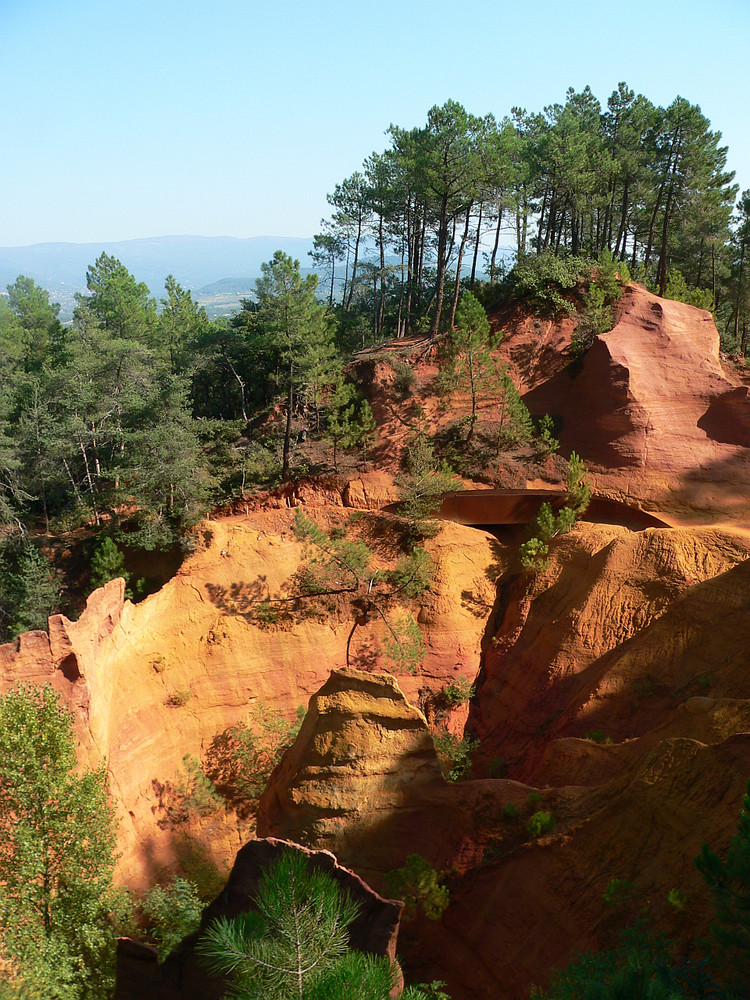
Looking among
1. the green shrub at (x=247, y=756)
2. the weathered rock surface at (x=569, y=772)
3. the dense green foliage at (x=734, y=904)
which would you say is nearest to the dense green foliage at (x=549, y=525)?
the weathered rock surface at (x=569, y=772)

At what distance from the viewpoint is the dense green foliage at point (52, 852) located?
11.6 metres

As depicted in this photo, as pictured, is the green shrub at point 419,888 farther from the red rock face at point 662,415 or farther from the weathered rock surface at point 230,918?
the red rock face at point 662,415

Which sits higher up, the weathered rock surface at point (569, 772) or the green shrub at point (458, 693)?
the weathered rock surface at point (569, 772)

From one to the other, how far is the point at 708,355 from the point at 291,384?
18.4 m

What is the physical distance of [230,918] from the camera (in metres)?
9.62

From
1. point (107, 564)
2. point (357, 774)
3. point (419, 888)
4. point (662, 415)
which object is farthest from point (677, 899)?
point (107, 564)

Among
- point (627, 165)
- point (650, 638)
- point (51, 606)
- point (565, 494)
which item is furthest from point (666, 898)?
point (627, 165)

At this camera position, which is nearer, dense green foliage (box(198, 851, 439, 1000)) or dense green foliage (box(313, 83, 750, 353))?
dense green foliage (box(198, 851, 439, 1000))

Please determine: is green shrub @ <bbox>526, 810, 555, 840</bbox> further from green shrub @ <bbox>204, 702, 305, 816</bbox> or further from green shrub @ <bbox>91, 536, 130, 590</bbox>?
green shrub @ <bbox>91, 536, 130, 590</bbox>

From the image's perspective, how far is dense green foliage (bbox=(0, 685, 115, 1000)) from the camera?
38.1 ft

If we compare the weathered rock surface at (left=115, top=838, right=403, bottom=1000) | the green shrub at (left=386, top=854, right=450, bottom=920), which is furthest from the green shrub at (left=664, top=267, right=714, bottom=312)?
the weathered rock surface at (left=115, top=838, right=403, bottom=1000)

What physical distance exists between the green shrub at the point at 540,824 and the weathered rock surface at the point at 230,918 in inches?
140

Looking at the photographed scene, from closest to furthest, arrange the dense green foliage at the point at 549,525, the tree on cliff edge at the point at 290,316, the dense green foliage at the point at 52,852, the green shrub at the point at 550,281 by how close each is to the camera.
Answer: the dense green foliage at the point at 52,852 < the dense green foliage at the point at 549,525 < the tree on cliff edge at the point at 290,316 < the green shrub at the point at 550,281

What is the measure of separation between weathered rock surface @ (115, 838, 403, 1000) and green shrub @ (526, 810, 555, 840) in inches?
140
